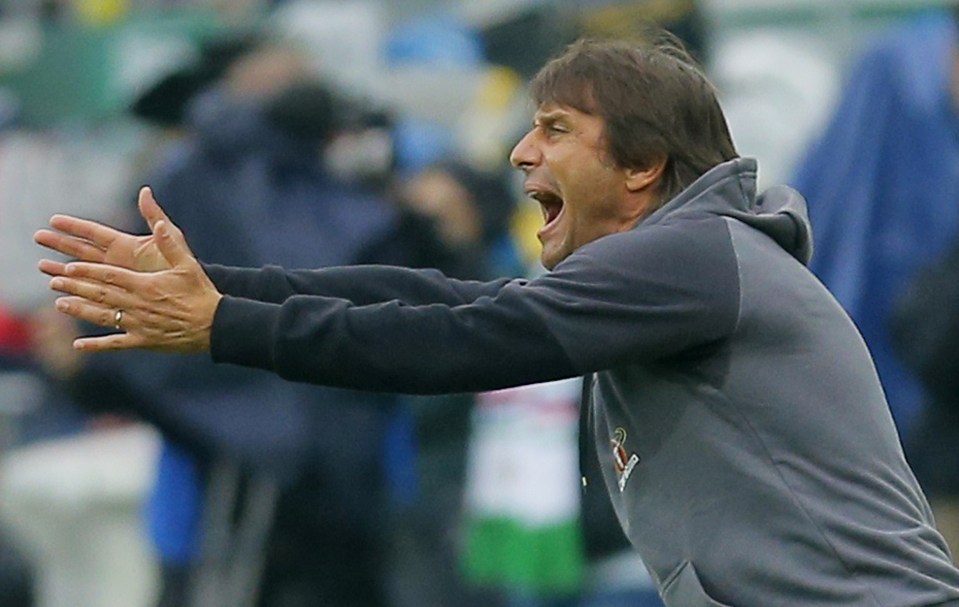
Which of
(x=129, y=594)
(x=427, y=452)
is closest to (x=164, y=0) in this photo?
(x=129, y=594)

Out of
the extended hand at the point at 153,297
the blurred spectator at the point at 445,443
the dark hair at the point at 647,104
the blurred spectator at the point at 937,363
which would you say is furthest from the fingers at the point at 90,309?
the blurred spectator at the point at 445,443

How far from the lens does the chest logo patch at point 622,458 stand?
4.07 m

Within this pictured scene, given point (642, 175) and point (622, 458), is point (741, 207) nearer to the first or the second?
point (642, 175)

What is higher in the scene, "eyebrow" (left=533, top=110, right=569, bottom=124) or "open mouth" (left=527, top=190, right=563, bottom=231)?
"eyebrow" (left=533, top=110, right=569, bottom=124)

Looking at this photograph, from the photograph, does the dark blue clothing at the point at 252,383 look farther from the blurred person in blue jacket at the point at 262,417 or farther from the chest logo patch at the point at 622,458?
the chest logo patch at the point at 622,458

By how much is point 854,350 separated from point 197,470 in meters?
3.77

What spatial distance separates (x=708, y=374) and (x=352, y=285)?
2.43 feet

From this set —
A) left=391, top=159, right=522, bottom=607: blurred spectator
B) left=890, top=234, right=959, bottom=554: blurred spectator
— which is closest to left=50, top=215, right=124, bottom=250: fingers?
left=890, top=234, right=959, bottom=554: blurred spectator

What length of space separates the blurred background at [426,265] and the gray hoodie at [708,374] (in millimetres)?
2592

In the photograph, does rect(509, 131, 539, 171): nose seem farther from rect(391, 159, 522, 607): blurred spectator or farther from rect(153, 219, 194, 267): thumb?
rect(391, 159, 522, 607): blurred spectator

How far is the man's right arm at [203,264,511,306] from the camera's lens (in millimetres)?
4258

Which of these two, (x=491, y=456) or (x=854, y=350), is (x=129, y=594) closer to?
(x=491, y=456)

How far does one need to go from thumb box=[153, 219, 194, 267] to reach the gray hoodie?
10 cm

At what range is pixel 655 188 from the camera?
13.6 ft
